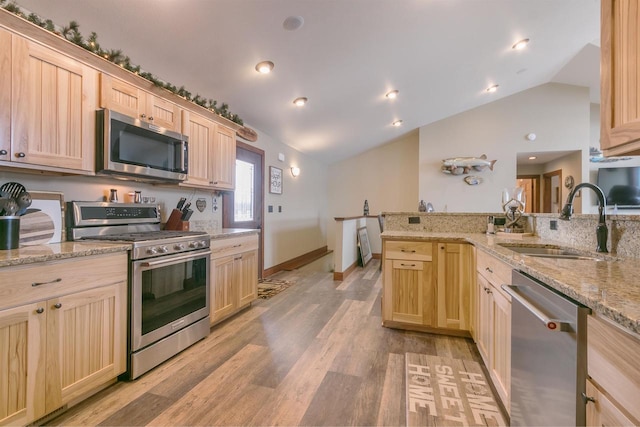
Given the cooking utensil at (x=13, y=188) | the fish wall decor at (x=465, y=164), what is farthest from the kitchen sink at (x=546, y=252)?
the fish wall decor at (x=465, y=164)

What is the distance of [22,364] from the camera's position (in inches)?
52.5

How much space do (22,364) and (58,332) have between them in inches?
6.7

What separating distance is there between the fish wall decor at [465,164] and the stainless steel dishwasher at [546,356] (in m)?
4.84

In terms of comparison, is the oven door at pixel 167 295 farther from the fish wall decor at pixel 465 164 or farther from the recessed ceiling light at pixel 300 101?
the fish wall decor at pixel 465 164

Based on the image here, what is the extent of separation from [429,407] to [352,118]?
406 cm

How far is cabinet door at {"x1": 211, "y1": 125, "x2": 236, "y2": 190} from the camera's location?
3027mm

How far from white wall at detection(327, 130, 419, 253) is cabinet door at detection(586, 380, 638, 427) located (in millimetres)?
6035

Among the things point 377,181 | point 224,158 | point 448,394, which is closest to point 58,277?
point 224,158

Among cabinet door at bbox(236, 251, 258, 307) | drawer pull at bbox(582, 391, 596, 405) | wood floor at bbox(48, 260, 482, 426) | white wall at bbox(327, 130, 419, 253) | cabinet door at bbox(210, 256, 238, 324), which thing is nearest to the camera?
drawer pull at bbox(582, 391, 596, 405)

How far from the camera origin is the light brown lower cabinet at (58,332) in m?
1.30

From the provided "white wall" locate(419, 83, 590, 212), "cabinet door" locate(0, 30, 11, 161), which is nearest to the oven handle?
"cabinet door" locate(0, 30, 11, 161)

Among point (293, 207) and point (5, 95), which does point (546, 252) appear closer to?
point (5, 95)

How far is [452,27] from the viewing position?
297cm

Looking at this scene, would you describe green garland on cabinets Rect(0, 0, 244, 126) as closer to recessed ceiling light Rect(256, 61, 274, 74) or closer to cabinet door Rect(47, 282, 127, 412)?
recessed ceiling light Rect(256, 61, 274, 74)
